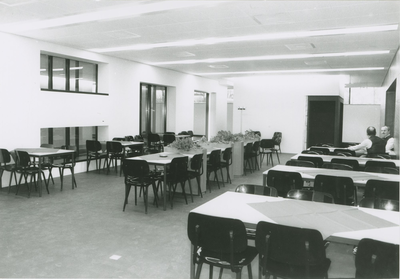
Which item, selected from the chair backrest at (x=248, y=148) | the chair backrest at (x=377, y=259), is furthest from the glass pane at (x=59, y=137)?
the chair backrest at (x=377, y=259)

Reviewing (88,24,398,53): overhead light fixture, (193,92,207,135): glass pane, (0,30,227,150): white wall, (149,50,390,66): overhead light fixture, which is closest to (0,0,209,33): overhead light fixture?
(0,30,227,150): white wall

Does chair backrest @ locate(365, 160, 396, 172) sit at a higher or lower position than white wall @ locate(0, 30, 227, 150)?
lower

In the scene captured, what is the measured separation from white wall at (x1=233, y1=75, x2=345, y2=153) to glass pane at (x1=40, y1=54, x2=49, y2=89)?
334 inches

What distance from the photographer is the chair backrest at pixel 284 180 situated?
4.61m

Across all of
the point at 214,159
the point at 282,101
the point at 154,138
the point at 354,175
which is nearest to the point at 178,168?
the point at 214,159

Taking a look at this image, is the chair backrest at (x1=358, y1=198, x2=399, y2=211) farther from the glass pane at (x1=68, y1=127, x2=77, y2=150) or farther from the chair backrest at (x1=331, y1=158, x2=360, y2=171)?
the glass pane at (x1=68, y1=127, x2=77, y2=150)

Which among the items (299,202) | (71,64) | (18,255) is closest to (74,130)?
(71,64)

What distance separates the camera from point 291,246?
237cm

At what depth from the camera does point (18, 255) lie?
3.86 meters

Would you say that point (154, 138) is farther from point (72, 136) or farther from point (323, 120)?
point (323, 120)

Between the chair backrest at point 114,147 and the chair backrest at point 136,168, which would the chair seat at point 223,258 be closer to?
the chair backrest at point 136,168

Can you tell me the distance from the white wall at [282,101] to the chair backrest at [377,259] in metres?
12.2

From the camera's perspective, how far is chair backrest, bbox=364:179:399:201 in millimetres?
4012

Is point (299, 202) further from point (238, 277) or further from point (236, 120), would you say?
point (236, 120)
